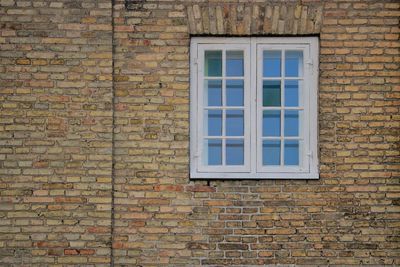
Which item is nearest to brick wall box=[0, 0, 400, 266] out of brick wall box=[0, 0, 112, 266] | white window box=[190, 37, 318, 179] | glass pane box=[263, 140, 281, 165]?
brick wall box=[0, 0, 112, 266]

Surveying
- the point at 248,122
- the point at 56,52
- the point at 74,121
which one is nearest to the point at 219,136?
the point at 248,122

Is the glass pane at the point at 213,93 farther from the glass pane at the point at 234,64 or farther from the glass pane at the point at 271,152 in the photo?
the glass pane at the point at 271,152

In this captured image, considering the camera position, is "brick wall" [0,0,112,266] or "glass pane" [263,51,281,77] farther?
"glass pane" [263,51,281,77]

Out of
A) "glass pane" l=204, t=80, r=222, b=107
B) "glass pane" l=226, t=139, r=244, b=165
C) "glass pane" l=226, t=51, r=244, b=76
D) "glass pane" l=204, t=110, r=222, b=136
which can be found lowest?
"glass pane" l=226, t=139, r=244, b=165

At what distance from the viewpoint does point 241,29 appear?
6098mm

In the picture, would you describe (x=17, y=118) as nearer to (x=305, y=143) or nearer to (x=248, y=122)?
(x=248, y=122)

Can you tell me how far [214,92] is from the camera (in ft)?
20.6

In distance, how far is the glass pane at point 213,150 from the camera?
20.4 ft

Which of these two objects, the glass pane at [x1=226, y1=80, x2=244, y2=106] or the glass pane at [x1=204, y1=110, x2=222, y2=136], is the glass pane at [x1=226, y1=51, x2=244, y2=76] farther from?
the glass pane at [x1=204, y1=110, x2=222, y2=136]

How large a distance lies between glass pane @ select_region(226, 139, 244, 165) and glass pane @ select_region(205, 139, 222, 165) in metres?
0.10

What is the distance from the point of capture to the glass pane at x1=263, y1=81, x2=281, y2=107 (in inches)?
245

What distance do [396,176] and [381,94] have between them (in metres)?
0.87

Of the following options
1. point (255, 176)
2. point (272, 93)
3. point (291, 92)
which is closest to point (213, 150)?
point (255, 176)

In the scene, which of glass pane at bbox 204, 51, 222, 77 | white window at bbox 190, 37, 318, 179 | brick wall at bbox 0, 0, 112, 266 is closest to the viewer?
brick wall at bbox 0, 0, 112, 266
